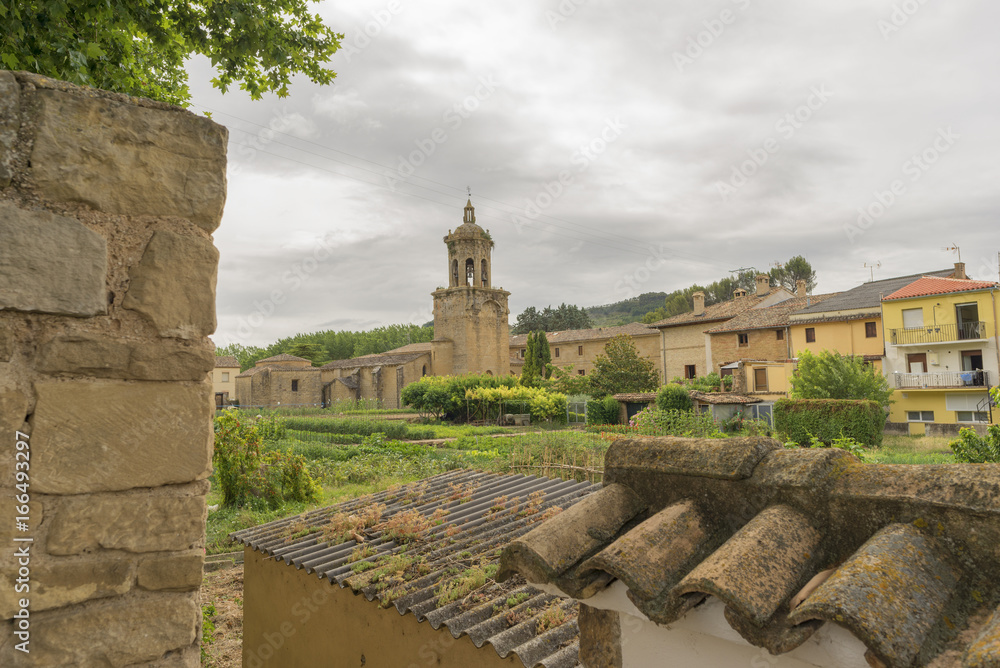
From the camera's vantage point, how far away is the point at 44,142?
5.08 ft

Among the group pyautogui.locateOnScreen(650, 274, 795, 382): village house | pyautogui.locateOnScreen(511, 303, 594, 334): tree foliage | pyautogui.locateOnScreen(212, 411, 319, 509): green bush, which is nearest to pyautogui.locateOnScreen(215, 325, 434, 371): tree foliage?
pyautogui.locateOnScreen(511, 303, 594, 334): tree foliage

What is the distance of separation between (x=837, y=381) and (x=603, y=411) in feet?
32.9

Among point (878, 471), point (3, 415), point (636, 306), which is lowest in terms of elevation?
point (878, 471)

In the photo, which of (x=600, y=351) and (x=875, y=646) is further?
(x=600, y=351)

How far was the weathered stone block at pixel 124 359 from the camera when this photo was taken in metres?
1.55

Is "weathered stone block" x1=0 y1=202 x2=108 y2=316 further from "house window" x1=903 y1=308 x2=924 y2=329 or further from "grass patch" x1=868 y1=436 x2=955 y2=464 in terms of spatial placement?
"house window" x1=903 y1=308 x2=924 y2=329

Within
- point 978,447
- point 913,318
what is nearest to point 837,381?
point 913,318

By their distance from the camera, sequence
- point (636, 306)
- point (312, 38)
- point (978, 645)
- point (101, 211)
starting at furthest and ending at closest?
point (636, 306) < point (312, 38) < point (101, 211) < point (978, 645)

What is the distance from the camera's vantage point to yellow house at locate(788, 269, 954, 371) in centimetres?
2931

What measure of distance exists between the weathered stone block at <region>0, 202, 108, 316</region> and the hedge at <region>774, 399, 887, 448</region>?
22094 mm

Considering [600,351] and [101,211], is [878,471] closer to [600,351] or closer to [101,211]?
[101,211]

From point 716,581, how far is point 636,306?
109 meters

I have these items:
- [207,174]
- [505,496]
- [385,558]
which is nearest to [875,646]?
[207,174]

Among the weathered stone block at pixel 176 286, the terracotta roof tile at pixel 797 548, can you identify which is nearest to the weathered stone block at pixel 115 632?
the weathered stone block at pixel 176 286
